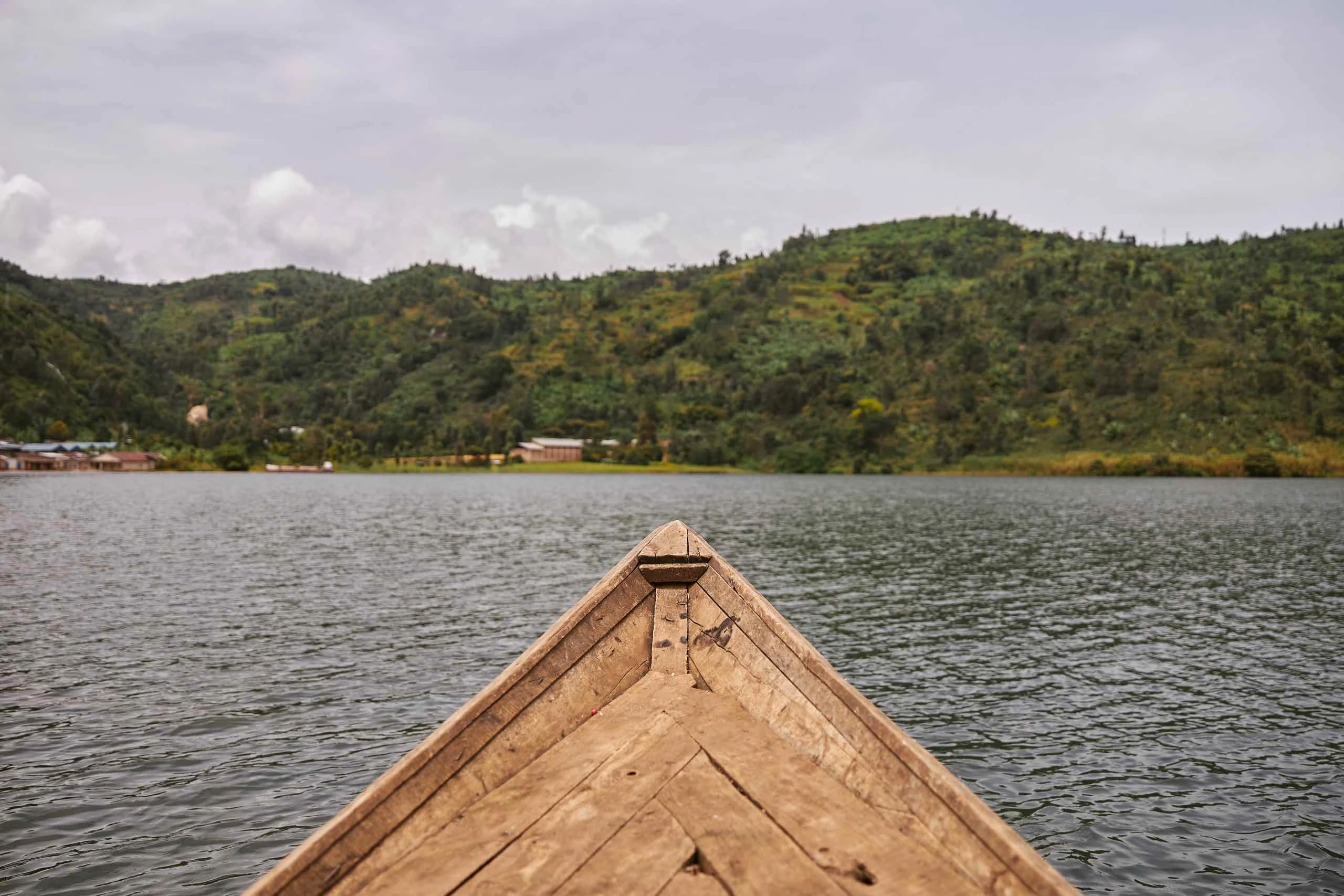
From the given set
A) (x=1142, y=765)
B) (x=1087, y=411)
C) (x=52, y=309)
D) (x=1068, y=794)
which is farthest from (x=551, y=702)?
(x=52, y=309)

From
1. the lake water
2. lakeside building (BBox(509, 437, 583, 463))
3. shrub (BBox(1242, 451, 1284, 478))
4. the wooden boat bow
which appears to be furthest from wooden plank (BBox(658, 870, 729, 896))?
lakeside building (BBox(509, 437, 583, 463))

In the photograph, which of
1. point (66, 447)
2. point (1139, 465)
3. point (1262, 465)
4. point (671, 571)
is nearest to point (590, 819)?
point (671, 571)

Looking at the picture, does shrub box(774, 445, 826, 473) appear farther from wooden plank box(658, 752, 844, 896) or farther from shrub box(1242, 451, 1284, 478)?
wooden plank box(658, 752, 844, 896)

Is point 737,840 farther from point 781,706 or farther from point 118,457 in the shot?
point 118,457

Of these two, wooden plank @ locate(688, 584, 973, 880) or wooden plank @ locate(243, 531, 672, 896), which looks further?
wooden plank @ locate(688, 584, 973, 880)

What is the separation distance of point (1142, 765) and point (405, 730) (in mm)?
10660

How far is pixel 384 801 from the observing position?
196 inches

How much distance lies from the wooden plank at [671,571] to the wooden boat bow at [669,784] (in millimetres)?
15

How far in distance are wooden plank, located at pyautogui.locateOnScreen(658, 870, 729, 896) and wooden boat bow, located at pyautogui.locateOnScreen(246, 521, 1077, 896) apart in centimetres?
1

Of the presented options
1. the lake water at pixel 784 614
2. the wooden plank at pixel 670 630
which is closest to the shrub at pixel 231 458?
the lake water at pixel 784 614

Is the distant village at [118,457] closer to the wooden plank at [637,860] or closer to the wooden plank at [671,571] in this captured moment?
the wooden plank at [671,571]

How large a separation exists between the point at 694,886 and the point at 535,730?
195 centimetres

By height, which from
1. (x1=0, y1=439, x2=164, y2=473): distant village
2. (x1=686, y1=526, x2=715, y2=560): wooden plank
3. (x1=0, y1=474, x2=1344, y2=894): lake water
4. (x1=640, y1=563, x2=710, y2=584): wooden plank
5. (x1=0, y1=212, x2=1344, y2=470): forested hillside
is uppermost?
(x1=0, y1=212, x2=1344, y2=470): forested hillside

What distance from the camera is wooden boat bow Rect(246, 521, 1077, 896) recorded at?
4453mm
